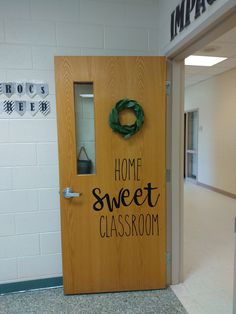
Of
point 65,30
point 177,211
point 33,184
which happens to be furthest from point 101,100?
point 177,211

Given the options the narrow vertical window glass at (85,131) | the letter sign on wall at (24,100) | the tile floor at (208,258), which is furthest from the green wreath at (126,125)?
the tile floor at (208,258)

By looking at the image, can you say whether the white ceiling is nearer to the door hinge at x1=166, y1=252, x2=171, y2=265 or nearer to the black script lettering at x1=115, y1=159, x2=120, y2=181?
the black script lettering at x1=115, y1=159, x2=120, y2=181

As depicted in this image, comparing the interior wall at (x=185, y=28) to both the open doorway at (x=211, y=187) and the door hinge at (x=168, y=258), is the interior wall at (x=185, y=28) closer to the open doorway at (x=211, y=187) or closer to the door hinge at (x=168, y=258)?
the open doorway at (x=211, y=187)

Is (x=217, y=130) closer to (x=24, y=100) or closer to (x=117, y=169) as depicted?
(x=117, y=169)

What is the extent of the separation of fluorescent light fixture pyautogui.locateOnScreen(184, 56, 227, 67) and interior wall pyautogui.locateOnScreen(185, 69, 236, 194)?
0.79m

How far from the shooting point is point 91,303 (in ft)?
6.76

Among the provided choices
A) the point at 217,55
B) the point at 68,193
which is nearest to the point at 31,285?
the point at 68,193

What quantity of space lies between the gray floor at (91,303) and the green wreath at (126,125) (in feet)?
4.75

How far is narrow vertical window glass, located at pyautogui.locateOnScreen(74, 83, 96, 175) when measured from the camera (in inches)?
83.0

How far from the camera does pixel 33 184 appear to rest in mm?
2188

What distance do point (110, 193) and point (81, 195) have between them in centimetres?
25

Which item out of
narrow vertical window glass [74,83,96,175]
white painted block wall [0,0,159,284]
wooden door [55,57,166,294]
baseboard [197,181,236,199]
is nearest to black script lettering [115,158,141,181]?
wooden door [55,57,166,294]

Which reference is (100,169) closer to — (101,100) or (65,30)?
(101,100)

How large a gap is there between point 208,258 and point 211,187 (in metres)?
3.52
